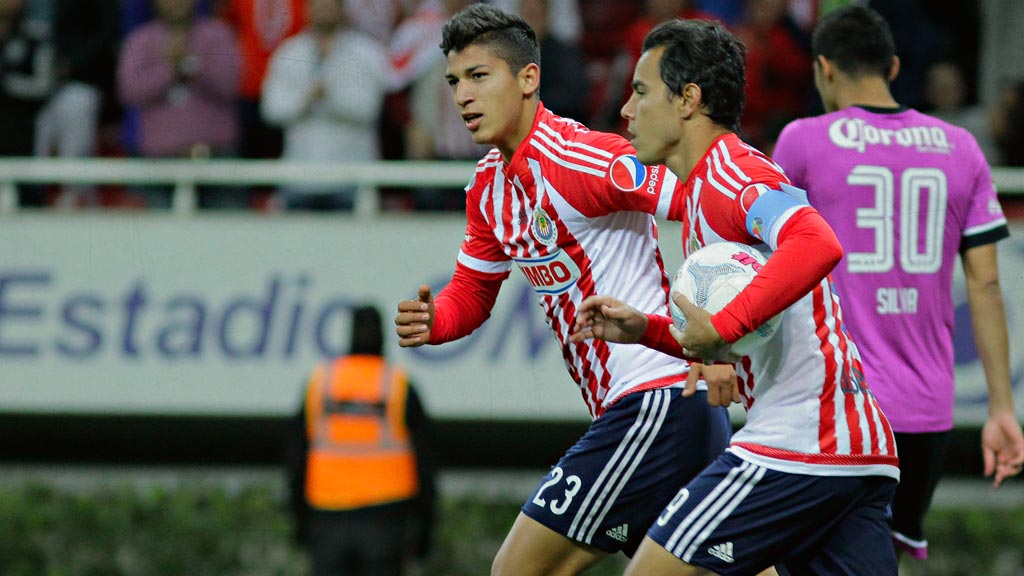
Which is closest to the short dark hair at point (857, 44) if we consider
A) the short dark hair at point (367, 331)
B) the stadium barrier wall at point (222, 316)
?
the short dark hair at point (367, 331)

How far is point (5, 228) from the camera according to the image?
10.4 metres

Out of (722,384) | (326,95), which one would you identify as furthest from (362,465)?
(722,384)

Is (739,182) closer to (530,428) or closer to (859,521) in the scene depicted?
(859,521)

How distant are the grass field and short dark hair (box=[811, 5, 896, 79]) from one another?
4484 millimetres

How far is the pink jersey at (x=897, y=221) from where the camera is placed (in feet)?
17.9

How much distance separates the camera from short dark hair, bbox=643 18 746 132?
4273 mm

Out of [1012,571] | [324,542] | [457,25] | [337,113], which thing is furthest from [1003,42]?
[457,25]

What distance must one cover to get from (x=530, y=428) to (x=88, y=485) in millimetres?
3070

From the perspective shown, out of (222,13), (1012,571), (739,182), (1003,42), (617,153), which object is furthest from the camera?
(1003,42)

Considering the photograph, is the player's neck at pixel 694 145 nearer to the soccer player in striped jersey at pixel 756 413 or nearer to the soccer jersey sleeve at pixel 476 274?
the soccer player in striped jersey at pixel 756 413

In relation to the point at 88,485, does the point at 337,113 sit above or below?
above

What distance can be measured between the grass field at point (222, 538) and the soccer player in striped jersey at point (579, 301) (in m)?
4.39

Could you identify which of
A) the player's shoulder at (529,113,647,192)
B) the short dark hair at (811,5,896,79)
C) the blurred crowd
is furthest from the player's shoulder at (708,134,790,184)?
the blurred crowd

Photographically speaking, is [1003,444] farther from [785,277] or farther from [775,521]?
[785,277]
